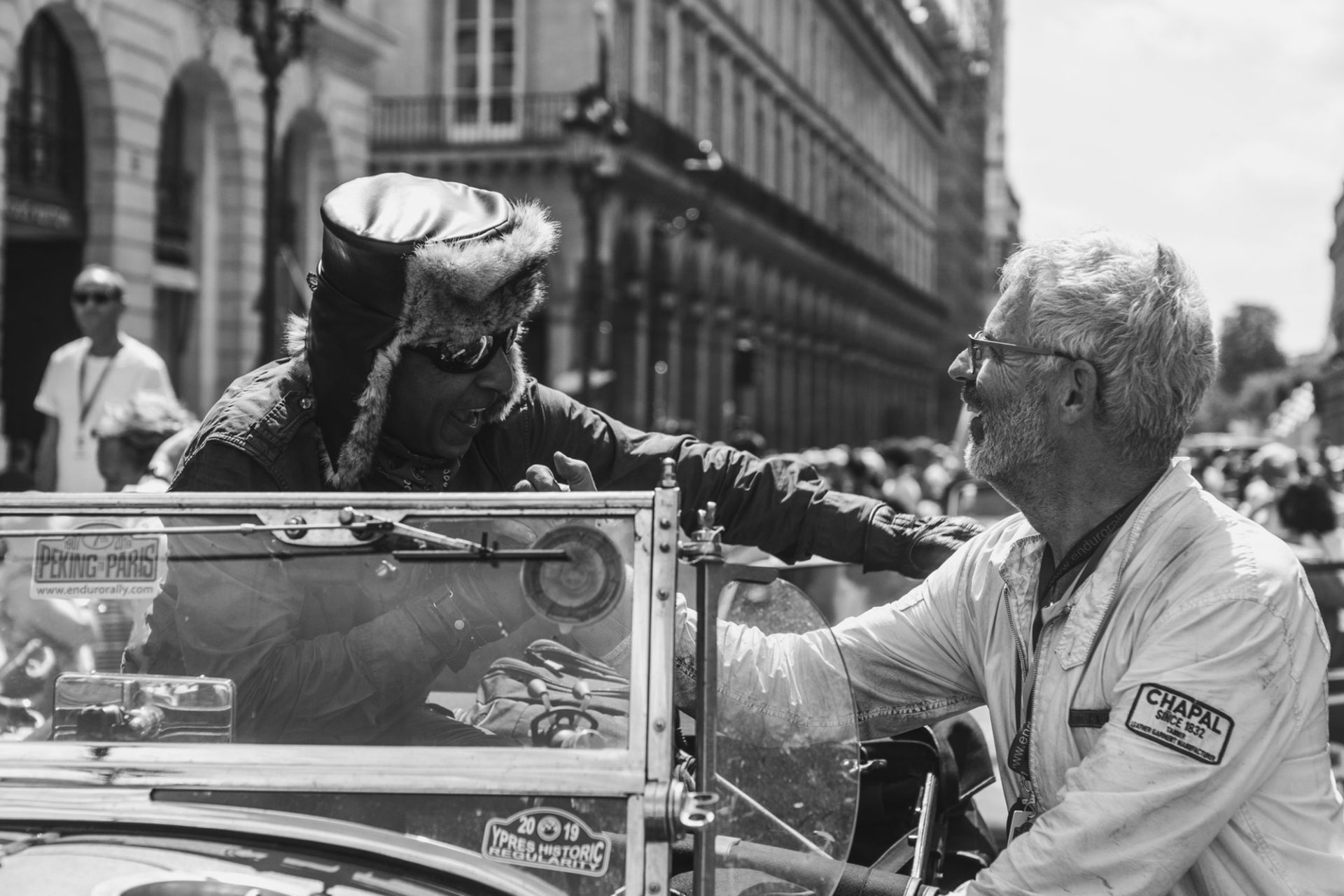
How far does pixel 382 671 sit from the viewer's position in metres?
2.43

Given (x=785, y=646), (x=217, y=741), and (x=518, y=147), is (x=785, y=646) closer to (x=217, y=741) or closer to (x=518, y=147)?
(x=217, y=741)

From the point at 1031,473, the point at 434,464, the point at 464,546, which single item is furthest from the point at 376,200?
the point at 1031,473

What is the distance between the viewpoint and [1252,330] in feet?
574

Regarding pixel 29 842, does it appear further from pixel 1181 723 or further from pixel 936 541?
pixel 936 541

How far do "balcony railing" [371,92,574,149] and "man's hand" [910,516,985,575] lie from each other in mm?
31077

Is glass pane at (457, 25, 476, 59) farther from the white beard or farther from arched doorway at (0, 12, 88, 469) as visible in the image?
the white beard

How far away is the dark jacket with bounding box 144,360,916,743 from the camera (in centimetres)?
242

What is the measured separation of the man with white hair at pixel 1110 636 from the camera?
2490 mm

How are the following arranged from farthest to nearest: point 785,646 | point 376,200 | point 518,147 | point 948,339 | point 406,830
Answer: point 948,339, point 518,147, point 376,200, point 785,646, point 406,830

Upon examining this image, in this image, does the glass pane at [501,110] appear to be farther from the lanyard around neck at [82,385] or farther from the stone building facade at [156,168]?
the lanyard around neck at [82,385]

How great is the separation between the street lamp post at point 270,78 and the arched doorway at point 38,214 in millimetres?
5572

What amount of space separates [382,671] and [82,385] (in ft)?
20.1

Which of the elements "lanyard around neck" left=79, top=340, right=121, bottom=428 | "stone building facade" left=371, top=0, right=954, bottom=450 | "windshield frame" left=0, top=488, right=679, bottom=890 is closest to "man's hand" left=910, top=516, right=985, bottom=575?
"windshield frame" left=0, top=488, right=679, bottom=890

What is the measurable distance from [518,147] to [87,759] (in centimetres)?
3235
